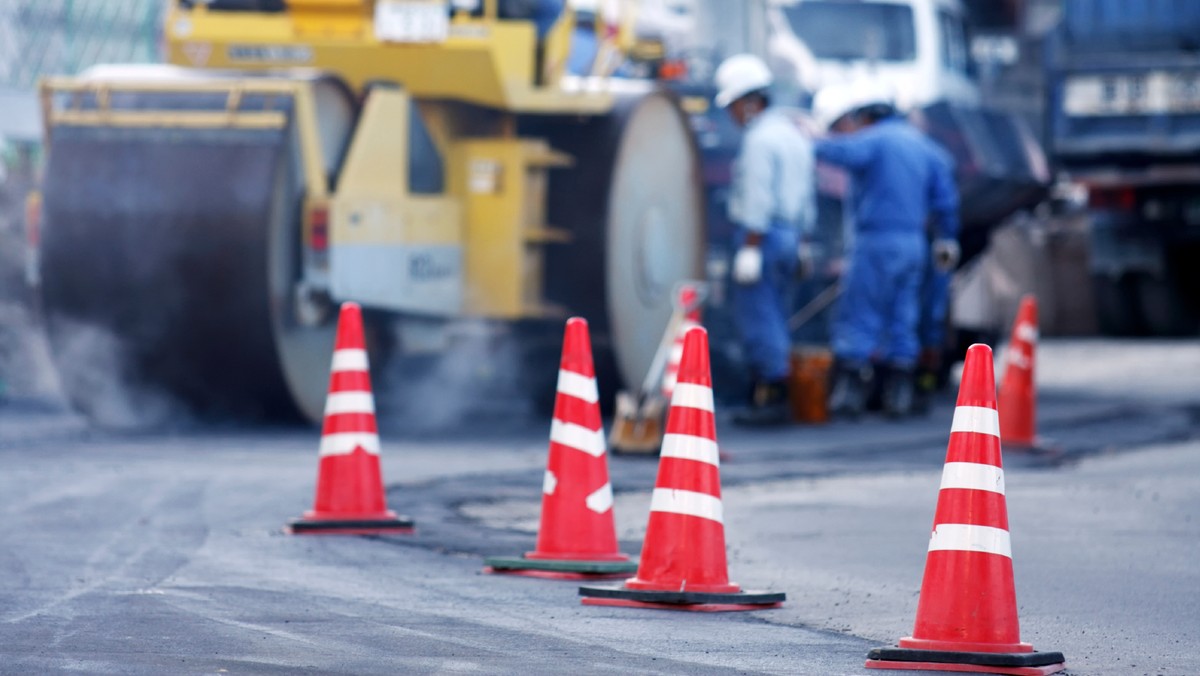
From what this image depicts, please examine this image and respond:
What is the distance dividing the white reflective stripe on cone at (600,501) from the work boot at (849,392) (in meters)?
7.15

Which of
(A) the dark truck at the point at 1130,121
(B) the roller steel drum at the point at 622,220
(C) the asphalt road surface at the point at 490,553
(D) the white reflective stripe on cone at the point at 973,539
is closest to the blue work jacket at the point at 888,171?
(B) the roller steel drum at the point at 622,220

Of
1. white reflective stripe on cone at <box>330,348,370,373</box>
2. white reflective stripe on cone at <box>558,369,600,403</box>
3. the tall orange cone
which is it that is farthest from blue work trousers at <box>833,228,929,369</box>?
white reflective stripe on cone at <box>558,369,600,403</box>

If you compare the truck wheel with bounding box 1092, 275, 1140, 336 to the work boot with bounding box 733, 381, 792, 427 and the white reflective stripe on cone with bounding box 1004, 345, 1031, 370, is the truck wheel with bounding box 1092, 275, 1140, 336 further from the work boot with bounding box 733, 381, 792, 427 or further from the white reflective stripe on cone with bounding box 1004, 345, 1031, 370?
the white reflective stripe on cone with bounding box 1004, 345, 1031, 370

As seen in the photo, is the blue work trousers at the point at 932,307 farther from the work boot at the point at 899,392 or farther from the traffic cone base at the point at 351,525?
the traffic cone base at the point at 351,525

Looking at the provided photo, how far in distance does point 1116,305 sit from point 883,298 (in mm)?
8565

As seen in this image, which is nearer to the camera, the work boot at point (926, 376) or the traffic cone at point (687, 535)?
the traffic cone at point (687, 535)

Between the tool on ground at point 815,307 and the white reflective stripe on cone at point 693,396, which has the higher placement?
the tool on ground at point 815,307

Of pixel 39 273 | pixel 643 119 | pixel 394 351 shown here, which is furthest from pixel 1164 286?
pixel 39 273

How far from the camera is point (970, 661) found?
5125 millimetres

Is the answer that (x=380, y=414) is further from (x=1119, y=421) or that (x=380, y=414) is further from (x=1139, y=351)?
(x=1139, y=351)

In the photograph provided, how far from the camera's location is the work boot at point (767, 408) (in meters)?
13.2

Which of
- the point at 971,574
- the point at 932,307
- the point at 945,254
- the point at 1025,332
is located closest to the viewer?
the point at 971,574

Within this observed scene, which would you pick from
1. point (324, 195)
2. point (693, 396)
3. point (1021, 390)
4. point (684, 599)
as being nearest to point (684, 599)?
point (684, 599)

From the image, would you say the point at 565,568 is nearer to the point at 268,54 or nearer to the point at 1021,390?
the point at 1021,390
